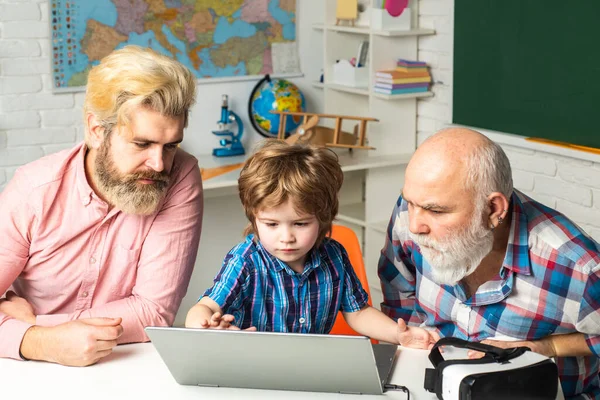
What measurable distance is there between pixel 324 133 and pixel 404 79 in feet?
1.48

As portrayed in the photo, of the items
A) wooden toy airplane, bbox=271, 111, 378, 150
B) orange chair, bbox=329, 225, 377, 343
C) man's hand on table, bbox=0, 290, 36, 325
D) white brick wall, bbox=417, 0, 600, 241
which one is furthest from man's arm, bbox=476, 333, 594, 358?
wooden toy airplane, bbox=271, 111, 378, 150

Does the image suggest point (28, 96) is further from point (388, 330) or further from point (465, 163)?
point (465, 163)

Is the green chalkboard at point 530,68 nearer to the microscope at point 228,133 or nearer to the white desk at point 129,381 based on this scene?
the microscope at point 228,133

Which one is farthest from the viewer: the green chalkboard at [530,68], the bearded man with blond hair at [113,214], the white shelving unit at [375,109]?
the white shelving unit at [375,109]

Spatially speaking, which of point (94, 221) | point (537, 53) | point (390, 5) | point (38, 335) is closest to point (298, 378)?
point (38, 335)

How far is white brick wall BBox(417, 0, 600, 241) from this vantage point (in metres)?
3.35

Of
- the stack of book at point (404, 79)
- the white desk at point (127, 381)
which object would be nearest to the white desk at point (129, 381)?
the white desk at point (127, 381)

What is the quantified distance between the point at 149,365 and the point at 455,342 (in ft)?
2.08

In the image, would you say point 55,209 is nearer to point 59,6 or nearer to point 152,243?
point 152,243

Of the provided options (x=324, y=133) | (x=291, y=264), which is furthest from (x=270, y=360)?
(x=324, y=133)

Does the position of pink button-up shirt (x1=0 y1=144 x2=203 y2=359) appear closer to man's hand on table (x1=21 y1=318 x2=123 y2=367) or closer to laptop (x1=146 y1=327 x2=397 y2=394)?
man's hand on table (x1=21 y1=318 x2=123 y2=367)

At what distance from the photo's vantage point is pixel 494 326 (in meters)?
2.00

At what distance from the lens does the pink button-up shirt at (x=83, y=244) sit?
79.2 inches

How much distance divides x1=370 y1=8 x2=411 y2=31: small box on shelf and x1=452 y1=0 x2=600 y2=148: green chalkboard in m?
0.27
